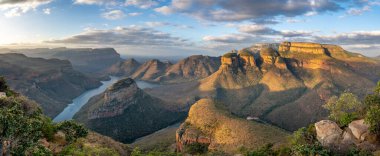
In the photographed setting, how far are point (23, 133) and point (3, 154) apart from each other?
323cm

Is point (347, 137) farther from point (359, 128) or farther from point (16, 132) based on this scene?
point (16, 132)

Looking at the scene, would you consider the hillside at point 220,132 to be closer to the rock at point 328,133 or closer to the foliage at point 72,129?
the rock at point 328,133

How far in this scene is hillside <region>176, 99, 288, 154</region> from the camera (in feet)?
393

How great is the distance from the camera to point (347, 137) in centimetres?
5166

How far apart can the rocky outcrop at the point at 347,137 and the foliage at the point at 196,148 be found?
7723cm

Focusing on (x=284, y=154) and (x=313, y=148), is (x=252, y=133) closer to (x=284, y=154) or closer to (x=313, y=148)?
(x=284, y=154)

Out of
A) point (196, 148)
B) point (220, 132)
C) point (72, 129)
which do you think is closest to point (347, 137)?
point (72, 129)

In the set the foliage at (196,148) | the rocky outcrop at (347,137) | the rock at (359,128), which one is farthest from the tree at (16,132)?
the foliage at (196,148)

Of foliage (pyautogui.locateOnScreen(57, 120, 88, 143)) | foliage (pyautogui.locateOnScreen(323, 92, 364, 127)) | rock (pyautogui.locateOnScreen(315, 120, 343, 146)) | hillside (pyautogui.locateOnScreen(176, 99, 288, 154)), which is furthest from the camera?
hillside (pyautogui.locateOnScreen(176, 99, 288, 154))

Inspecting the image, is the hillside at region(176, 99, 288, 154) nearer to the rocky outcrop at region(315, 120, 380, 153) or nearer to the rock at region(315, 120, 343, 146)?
the rock at region(315, 120, 343, 146)

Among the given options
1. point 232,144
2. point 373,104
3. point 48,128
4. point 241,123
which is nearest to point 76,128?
point 48,128

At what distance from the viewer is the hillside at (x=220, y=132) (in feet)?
393

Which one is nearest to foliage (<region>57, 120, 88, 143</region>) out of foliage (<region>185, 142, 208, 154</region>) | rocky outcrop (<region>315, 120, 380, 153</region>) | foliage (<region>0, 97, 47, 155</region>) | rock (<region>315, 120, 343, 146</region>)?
foliage (<region>0, 97, 47, 155</region>)

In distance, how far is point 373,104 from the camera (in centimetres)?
5319
